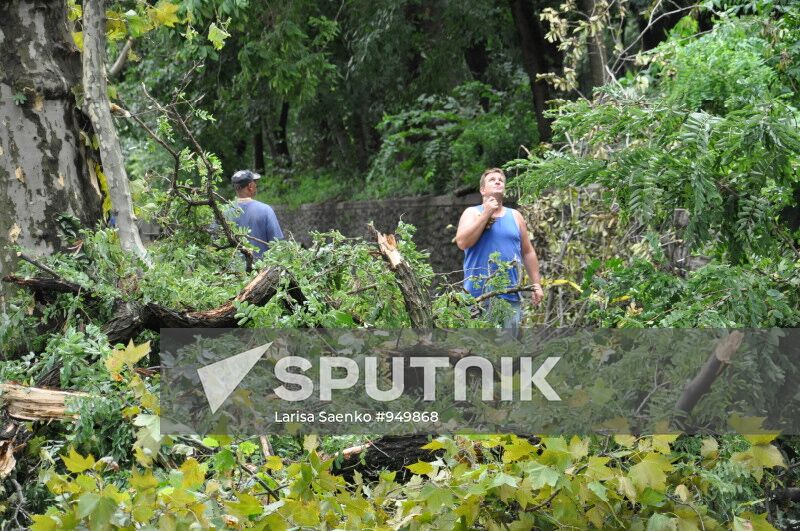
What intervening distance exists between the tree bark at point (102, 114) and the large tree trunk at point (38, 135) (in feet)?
0.47

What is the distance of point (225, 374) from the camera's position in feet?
12.2

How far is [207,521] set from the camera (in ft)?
8.55

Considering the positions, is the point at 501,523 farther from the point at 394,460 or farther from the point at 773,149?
the point at 773,149

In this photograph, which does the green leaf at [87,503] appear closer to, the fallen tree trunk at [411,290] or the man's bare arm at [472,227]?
the fallen tree trunk at [411,290]

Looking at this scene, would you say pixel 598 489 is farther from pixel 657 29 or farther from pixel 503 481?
pixel 657 29

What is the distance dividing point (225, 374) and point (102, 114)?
243 cm

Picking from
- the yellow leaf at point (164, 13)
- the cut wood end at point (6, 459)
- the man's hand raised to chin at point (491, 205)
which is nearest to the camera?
the cut wood end at point (6, 459)

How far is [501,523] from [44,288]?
2952 millimetres

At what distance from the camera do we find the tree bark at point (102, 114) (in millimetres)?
5512

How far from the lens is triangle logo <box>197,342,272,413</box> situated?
3.62 metres

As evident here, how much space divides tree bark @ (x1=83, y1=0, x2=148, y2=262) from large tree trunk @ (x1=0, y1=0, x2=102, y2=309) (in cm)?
14

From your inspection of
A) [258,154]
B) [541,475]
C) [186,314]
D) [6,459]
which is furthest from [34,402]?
[258,154]

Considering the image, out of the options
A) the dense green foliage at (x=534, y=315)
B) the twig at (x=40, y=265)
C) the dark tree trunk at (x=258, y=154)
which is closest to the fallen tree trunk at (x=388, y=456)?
the dense green foliage at (x=534, y=315)

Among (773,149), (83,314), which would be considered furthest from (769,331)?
(83,314)
